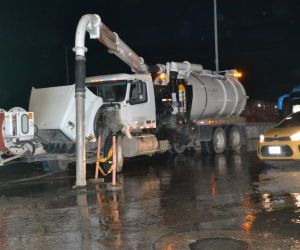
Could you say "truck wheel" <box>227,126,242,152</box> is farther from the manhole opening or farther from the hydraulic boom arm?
the manhole opening

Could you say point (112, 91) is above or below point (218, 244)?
above

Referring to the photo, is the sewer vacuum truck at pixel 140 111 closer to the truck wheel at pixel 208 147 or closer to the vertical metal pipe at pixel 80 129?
the truck wheel at pixel 208 147

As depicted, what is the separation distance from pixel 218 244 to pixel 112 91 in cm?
914

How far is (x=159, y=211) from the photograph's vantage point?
820 cm

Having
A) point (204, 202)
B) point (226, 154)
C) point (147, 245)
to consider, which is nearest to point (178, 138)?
point (226, 154)

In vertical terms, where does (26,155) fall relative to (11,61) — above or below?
below

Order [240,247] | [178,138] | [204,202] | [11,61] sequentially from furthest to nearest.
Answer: [11,61]
[178,138]
[204,202]
[240,247]

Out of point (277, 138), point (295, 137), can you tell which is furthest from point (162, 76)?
point (295, 137)

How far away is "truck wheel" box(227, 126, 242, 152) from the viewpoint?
2055 centimetres

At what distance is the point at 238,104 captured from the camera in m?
21.6

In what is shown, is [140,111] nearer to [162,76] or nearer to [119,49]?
[119,49]

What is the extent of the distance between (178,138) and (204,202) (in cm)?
894

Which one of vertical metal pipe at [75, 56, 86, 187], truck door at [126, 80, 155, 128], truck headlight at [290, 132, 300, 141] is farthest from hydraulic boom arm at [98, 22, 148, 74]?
truck headlight at [290, 132, 300, 141]

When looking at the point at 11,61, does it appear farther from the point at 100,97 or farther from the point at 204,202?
the point at 204,202
